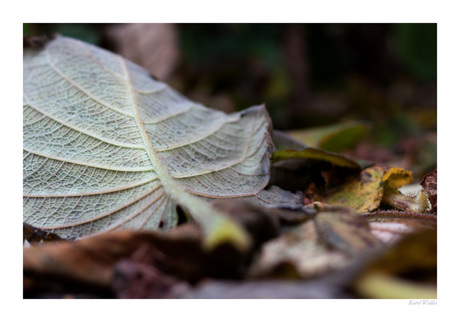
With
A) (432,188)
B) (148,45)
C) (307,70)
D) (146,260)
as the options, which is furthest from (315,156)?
(307,70)

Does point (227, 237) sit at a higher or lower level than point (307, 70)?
lower

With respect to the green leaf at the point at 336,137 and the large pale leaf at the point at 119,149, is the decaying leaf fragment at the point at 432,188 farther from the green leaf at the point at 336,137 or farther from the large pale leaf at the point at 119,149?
the green leaf at the point at 336,137

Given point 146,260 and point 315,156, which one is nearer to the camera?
point 146,260

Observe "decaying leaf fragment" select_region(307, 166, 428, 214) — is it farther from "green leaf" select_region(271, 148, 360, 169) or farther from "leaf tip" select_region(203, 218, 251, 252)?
"leaf tip" select_region(203, 218, 251, 252)

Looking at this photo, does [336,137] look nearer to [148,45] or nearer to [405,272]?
[405,272]

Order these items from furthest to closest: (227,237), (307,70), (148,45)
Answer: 1. (307,70)
2. (148,45)
3. (227,237)

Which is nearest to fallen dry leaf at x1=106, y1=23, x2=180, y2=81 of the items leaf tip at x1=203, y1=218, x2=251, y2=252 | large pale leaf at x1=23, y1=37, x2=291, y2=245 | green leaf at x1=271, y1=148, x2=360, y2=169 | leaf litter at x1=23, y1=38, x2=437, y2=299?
large pale leaf at x1=23, y1=37, x2=291, y2=245
